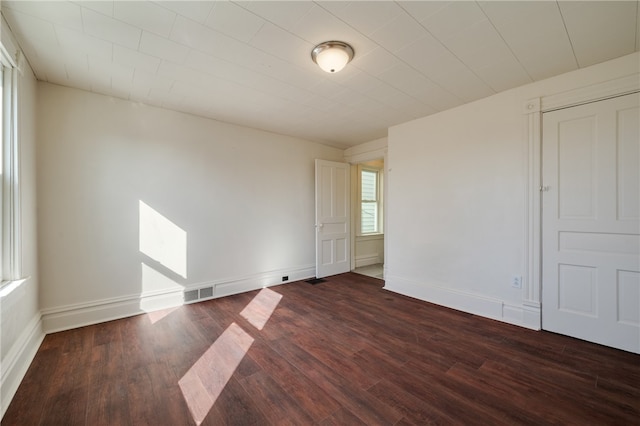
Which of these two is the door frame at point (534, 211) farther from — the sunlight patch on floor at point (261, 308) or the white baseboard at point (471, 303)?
the sunlight patch on floor at point (261, 308)

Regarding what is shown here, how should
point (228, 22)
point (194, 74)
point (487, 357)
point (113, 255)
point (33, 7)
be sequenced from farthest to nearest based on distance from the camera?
point (113, 255) < point (194, 74) < point (487, 357) < point (228, 22) < point (33, 7)

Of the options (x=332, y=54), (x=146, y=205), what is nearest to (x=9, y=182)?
(x=146, y=205)

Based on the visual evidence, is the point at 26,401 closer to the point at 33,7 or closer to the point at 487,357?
the point at 33,7

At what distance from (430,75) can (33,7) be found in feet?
9.98

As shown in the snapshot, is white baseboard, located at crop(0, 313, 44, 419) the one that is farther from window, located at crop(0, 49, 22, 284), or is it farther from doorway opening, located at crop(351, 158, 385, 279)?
doorway opening, located at crop(351, 158, 385, 279)

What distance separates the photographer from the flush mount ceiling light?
2049mm

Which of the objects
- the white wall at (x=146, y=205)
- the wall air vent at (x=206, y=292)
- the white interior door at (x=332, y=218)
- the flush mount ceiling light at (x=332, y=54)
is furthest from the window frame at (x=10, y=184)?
the white interior door at (x=332, y=218)

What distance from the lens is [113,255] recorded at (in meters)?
3.00

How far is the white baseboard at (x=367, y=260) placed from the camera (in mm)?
5746

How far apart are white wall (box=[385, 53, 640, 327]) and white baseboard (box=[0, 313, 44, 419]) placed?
12.9ft

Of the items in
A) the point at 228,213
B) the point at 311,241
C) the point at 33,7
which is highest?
the point at 33,7

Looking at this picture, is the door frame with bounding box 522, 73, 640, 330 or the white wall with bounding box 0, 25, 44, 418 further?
the door frame with bounding box 522, 73, 640, 330

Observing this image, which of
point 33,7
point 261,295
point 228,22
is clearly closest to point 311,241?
point 261,295

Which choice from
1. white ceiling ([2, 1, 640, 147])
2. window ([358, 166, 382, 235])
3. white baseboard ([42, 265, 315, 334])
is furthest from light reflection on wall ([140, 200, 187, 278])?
window ([358, 166, 382, 235])
